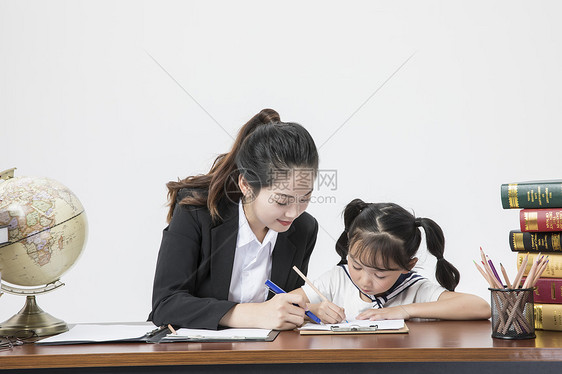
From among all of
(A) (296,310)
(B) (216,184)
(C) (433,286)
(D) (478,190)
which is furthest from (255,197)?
(D) (478,190)

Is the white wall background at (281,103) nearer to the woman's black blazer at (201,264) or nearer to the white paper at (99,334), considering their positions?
the woman's black blazer at (201,264)

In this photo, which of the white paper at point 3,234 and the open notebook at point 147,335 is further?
the white paper at point 3,234

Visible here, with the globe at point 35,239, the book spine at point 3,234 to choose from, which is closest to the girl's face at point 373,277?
the globe at point 35,239

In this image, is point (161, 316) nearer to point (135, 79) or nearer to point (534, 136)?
point (135, 79)

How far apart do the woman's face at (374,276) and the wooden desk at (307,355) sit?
45 cm

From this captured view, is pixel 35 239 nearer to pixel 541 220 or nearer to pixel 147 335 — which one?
pixel 147 335

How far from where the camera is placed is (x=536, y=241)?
59.8 inches

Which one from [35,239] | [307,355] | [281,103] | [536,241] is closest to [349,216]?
[536,241]

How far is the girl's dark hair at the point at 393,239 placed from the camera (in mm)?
1867

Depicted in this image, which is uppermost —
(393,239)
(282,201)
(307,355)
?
(282,201)

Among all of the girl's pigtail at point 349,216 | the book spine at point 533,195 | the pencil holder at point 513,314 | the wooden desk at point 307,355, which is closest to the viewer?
the wooden desk at point 307,355

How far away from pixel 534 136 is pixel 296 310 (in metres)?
2.12

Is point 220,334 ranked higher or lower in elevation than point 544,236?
lower

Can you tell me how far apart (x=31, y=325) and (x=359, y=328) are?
2.73ft
